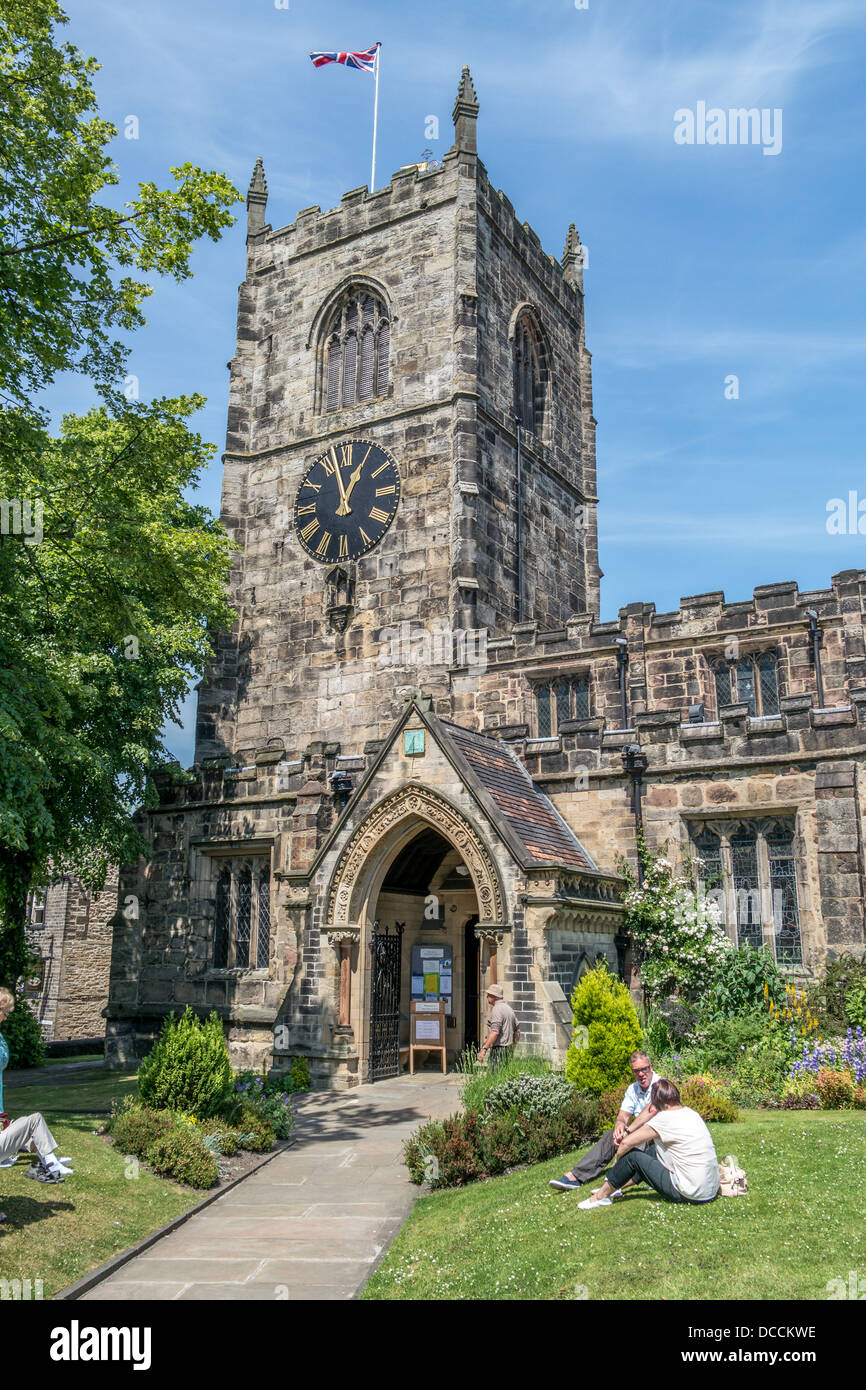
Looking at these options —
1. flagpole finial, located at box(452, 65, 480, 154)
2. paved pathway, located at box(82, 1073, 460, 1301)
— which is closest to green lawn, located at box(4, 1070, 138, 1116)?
paved pathway, located at box(82, 1073, 460, 1301)

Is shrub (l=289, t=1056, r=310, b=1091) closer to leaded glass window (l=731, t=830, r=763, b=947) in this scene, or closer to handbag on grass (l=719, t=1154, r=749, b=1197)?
leaded glass window (l=731, t=830, r=763, b=947)

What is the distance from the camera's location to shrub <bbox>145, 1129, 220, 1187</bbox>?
11570mm

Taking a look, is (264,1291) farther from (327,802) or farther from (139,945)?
(139,945)

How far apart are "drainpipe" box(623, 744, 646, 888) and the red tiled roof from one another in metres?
1.06

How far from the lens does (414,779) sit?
17.4 m

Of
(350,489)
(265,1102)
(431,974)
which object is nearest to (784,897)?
(431,974)

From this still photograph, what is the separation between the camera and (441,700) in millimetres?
25422

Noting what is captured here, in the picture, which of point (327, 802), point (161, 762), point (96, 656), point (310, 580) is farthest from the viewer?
point (310, 580)

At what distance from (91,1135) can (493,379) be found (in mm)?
22482

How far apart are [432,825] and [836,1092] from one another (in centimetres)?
708

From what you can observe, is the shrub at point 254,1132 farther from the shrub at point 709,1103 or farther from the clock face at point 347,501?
the clock face at point 347,501

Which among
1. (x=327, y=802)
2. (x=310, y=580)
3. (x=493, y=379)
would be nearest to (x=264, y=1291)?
(x=327, y=802)

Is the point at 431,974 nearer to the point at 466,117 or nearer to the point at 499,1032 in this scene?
the point at 499,1032

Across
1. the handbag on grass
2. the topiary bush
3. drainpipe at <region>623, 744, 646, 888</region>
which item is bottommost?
the topiary bush
